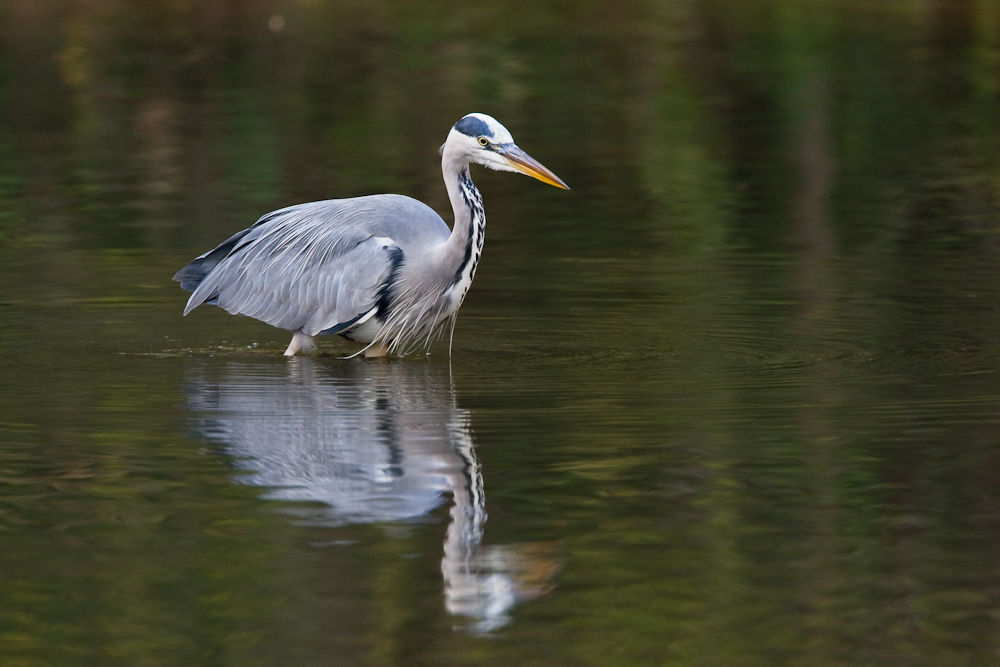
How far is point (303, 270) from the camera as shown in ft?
33.8

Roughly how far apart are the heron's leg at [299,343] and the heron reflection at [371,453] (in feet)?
0.97

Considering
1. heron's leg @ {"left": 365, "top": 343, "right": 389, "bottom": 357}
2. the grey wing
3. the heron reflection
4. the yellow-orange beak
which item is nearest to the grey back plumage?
the grey wing

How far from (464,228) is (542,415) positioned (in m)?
2.00

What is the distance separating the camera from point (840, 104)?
21922mm

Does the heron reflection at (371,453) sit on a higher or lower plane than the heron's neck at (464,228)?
lower

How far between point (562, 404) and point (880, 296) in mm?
3632

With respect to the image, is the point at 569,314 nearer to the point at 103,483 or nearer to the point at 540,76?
the point at 103,483

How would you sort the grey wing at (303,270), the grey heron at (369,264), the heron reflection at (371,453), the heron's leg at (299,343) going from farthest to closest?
the heron's leg at (299,343)
the grey wing at (303,270)
the grey heron at (369,264)
the heron reflection at (371,453)

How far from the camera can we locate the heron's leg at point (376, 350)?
33.8ft

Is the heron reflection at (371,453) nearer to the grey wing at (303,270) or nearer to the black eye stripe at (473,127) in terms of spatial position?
the grey wing at (303,270)

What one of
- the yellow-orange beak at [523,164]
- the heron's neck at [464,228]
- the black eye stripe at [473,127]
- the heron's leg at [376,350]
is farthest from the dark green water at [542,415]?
the black eye stripe at [473,127]

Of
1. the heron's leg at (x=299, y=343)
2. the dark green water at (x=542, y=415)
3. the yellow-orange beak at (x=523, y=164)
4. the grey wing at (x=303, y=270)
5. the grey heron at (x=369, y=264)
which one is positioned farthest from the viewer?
the heron's leg at (x=299, y=343)

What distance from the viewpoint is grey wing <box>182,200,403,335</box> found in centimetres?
1008

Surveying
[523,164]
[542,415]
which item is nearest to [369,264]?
[523,164]
